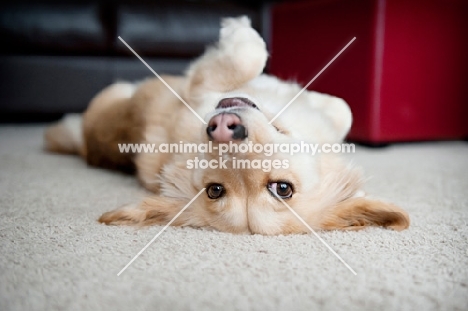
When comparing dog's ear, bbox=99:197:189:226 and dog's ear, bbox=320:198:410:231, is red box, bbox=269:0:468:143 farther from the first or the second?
dog's ear, bbox=99:197:189:226

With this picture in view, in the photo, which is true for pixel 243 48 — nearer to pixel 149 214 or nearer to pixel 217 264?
pixel 149 214

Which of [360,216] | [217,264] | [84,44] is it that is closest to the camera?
[217,264]

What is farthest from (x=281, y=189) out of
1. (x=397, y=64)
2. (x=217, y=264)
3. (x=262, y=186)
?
(x=397, y=64)

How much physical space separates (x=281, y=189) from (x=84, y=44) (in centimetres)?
238

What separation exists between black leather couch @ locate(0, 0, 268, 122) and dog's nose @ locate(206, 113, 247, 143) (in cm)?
233

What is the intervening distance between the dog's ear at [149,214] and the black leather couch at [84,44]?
2.16 metres

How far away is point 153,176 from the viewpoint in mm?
1559

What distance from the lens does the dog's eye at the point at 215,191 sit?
1166mm

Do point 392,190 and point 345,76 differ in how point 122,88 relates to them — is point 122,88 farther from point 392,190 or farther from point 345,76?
point 392,190

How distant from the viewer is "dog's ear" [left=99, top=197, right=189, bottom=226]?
47.4 inches

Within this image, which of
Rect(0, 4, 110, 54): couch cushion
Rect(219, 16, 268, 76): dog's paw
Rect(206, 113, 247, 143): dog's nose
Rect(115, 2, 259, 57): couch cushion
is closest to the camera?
Rect(206, 113, 247, 143): dog's nose

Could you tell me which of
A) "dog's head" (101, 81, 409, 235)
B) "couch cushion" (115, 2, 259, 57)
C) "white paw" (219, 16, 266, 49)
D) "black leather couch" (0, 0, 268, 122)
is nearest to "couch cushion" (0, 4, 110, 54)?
"black leather couch" (0, 0, 268, 122)

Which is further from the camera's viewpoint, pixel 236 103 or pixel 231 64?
pixel 231 64

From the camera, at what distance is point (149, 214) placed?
1.23 m
